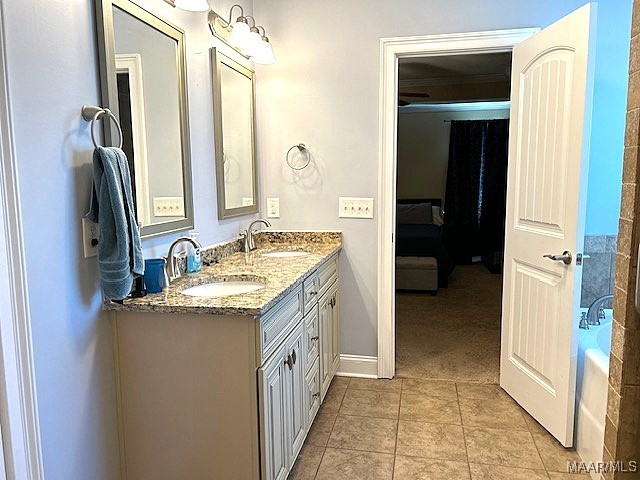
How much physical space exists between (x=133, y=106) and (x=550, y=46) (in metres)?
1.91

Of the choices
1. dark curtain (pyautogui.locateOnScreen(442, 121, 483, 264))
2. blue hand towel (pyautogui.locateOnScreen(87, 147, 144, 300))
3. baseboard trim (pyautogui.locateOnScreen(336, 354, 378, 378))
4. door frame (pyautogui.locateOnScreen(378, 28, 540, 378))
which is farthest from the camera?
dark curtain (pyautogui.locateOnScreen(442, 121, 483, 264))

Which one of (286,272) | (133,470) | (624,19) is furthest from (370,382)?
(624,19)

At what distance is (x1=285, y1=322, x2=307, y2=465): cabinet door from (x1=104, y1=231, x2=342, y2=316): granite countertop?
25 centimetres

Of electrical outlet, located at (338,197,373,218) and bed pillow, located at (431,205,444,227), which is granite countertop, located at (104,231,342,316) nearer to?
electrical outlet, located at (338,197,373,218)

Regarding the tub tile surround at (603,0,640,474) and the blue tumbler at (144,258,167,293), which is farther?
the blue tumbler at (144,258,167,293)

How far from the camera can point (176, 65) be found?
204cm

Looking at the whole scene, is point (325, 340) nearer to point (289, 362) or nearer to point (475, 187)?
point (289, 362)

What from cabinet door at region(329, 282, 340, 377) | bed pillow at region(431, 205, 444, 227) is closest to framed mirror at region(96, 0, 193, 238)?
cabinet door at region(329, 282, 340, 377)

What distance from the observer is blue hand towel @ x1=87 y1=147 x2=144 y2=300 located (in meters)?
1.46

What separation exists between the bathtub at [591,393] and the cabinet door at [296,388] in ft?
4.14

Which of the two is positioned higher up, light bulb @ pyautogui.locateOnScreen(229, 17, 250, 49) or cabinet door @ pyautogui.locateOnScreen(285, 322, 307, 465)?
light bulb @ pyautogui.locateOnScreen(229, 17, 250, 49)

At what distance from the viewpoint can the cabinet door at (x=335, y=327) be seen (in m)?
2.76

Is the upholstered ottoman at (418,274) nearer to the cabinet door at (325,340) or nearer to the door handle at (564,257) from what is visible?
the cabinet door at (325,340)

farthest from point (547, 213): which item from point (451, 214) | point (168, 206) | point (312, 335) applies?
point (451, 214)
